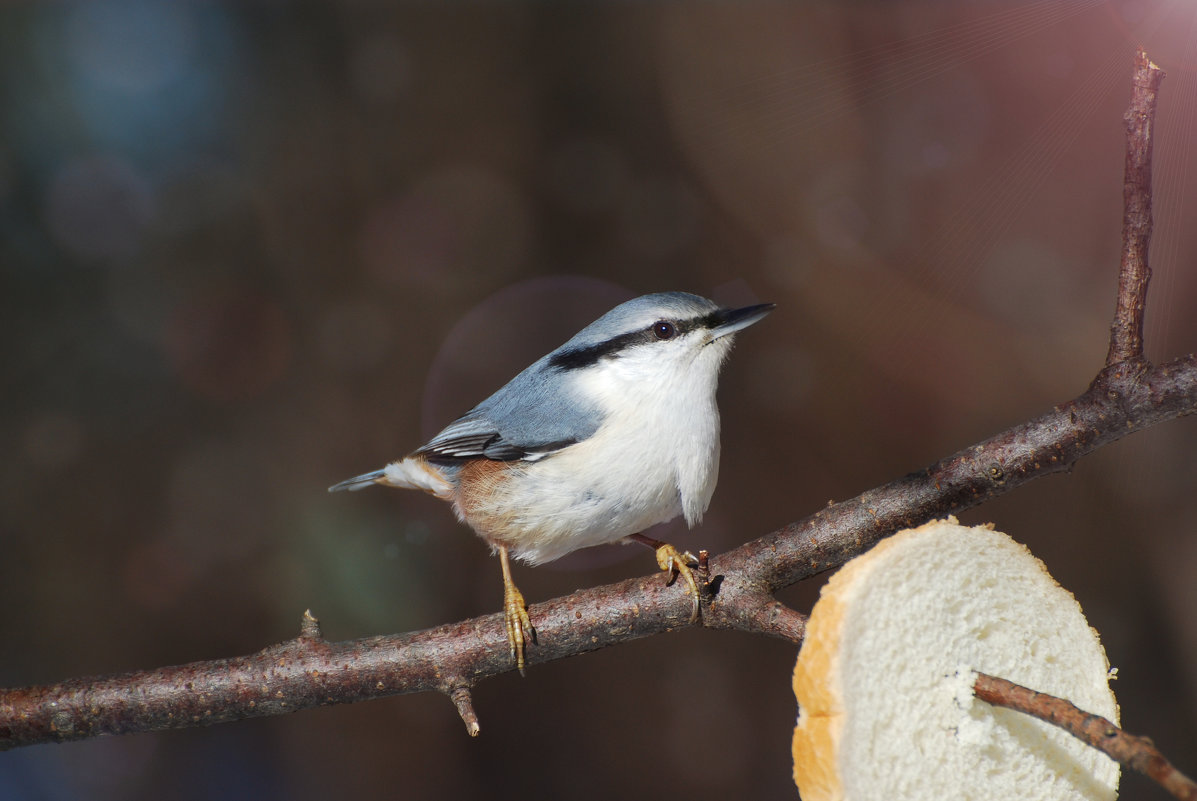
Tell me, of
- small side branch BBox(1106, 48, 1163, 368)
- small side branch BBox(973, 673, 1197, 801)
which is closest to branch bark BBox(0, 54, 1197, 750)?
small side branch BBox(1106, 48, 1163, 368)

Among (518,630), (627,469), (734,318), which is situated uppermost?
(734,318)

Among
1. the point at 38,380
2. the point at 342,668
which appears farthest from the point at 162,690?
the point at 38,380

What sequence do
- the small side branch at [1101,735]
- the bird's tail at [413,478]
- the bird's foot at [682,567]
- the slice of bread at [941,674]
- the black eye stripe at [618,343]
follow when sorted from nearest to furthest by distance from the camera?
1. the small side branch at [1101,735]
2. the slice of bread at [941,674]
3. the bird's foot at [682,567]
4. the black eye stripe at [618,343]
5. the bird's tail at [413,478]

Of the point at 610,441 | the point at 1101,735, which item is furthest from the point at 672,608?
the point at 1101,735

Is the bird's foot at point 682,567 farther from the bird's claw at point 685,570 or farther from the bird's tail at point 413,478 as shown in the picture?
the bird's tail at point 413,478

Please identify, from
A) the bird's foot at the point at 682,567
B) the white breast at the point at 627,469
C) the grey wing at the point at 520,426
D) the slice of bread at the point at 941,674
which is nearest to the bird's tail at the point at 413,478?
the grey wing at the point at 520,426

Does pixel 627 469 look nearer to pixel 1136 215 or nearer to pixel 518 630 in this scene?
pixel 518 630
